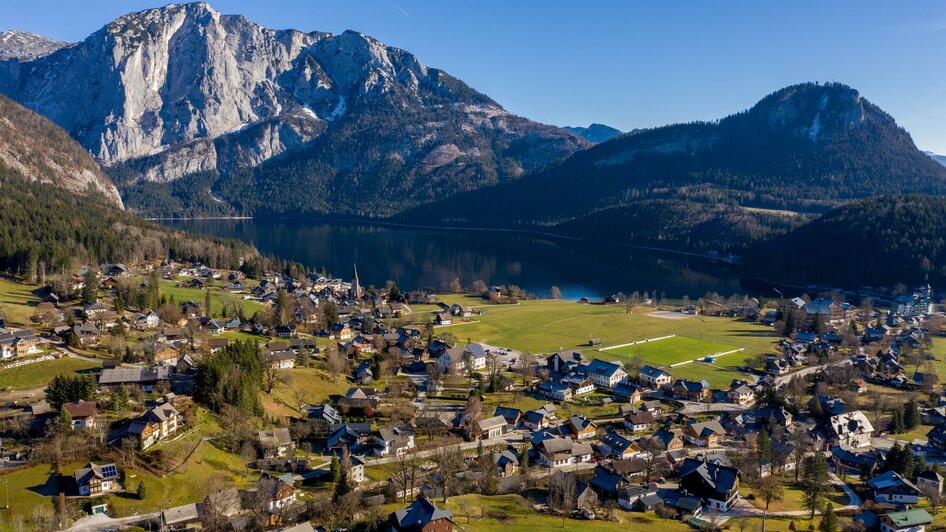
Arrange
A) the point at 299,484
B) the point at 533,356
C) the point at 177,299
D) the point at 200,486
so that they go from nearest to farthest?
the point at 200,486
the point at 299,484
the point at 533,356
the point at 177,299

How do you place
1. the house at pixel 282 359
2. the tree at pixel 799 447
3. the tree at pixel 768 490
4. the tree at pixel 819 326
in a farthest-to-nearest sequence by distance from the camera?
Answer: the tree at pixel 819 326 < the house at pixel 282 359 < the tree at pixel 799 447 < the tree at pixel 768 490

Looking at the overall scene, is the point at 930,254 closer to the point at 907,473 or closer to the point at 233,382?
the point at 907,473

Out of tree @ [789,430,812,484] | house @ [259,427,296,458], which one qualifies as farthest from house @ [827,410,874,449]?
house @ [259,427,296,458]

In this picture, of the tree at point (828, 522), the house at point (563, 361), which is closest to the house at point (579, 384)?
the house at point (563, 361)

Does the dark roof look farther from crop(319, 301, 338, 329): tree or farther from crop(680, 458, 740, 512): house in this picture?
crop(319, 301, 338, 329): tree

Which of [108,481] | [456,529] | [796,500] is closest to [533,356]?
[796,500]

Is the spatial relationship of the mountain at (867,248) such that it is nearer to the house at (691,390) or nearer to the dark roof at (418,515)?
the house at (691,390)
